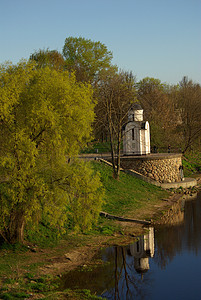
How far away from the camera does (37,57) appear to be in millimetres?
49844

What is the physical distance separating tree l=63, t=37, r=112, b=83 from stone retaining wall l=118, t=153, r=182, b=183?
73.8 feet

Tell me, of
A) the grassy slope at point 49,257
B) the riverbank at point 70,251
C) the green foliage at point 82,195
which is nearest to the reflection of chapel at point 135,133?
the grassy slope at point 49,257

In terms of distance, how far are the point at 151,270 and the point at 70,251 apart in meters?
4.11

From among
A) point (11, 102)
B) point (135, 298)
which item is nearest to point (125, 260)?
point (135, 298)

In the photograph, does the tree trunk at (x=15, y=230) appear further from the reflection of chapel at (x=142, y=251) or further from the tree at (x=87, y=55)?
the tree at (x=87, y=55)

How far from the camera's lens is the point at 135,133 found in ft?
129

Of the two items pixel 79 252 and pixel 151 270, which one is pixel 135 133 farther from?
pixel 151 270

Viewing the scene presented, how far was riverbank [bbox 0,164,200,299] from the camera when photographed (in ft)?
46.1

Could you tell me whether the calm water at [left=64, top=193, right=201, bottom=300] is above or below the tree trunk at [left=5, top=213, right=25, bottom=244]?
below

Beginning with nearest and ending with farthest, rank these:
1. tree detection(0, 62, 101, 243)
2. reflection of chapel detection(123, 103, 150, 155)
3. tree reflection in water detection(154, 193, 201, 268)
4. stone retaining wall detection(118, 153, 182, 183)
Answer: tree detection(0, 62, 101, 243) → tree reflection in water detection(154, 193, 201, 268) → stone retaining wall detection(118, 153, 182, 183) → reflection of chapel detection(123, 103, 150, 155)

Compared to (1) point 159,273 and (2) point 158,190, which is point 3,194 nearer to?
(1) point 159,273

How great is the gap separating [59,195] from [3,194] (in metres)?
2.54

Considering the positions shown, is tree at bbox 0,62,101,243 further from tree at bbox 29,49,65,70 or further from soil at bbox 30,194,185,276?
tree at bbox 29,49,65,70

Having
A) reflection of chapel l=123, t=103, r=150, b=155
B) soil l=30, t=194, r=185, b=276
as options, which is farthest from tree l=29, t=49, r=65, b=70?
soil l=30, t=194, r=185, b=276
